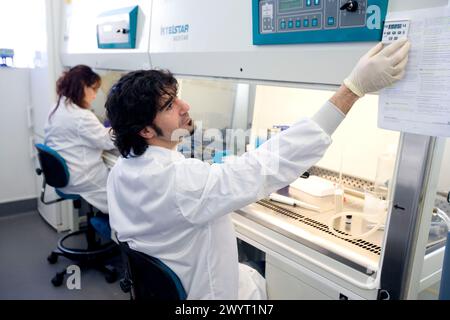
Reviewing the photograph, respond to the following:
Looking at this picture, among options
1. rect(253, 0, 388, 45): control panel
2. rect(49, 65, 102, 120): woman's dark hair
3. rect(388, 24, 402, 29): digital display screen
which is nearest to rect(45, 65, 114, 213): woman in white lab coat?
rect(49, 65, 102, 120): woman's dark hair

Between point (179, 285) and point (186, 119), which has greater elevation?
point (186, 119)

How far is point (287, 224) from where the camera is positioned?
1.35m

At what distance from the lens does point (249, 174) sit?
102 cm

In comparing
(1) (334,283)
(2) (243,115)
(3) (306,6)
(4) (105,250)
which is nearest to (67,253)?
(4) (105,250)

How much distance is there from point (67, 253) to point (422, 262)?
7.32 ft

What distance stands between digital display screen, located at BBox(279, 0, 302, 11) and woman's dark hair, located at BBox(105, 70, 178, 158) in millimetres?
403

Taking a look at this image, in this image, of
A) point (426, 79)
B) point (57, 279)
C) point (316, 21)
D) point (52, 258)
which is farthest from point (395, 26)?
point (52, 258)

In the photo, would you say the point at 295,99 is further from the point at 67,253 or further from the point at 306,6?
the point at 67,253

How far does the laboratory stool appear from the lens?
2297 millimetres

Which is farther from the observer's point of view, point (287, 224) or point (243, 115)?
point (243, 115)

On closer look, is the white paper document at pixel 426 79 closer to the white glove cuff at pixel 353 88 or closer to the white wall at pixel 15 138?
the white glove cuff at pixel 353 88

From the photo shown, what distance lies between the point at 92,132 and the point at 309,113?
134cm

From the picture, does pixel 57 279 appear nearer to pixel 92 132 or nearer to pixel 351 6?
pixel 92 132
